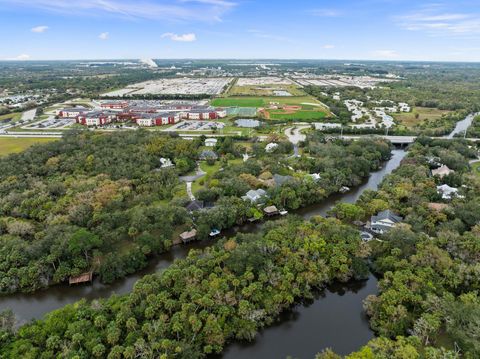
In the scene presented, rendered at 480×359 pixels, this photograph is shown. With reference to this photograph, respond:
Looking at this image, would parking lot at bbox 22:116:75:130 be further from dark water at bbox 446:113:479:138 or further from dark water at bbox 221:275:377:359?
dark water at bbox 446:113:479:138

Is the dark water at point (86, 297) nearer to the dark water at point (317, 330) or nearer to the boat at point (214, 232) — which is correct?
the dark water at point (317, 330)

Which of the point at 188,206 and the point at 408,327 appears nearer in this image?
the point at 408,327

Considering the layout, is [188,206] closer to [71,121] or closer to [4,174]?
Answer: [4,174]

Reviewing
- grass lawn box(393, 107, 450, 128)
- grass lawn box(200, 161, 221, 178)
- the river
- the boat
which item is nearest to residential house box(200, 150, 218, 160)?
grass lawn box(200, 161, 221, 178)

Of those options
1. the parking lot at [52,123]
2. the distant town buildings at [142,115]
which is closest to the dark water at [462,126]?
the distant town buildings at [142,115]

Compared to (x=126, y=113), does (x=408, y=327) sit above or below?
below

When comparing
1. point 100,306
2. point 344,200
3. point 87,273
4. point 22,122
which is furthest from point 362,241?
point 22,122
